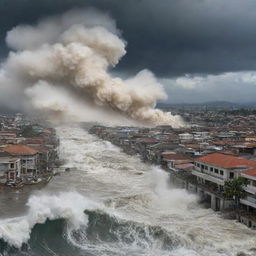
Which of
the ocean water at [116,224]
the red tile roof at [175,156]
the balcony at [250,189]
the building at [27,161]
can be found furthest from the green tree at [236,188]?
the building at [27,161]

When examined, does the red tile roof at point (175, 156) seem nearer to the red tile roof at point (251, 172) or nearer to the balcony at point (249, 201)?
the red tile roof at point (251, 172)

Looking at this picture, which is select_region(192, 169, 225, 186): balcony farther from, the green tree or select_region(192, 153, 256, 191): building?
the green tree

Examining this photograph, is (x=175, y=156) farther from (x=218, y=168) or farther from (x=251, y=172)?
(x=251, y=172)

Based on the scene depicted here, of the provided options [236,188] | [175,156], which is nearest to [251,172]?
[236,188]

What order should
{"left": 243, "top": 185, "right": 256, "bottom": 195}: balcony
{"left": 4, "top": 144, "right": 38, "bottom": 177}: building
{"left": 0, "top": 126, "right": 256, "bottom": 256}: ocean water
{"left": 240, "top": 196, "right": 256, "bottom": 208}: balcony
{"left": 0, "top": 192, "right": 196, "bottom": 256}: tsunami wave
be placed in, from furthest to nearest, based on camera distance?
1. {"left": 4, "top": 144, "right": 38, "bottom": 177}: building
2. {"left": 243, "top": 185, "right": 256, "bottom": 195}: balcony
3. {"left": 240, "top": 196, "right": 256, "bottom": 208}: balcony
4. {"left": 0, "top": 126, "right": 256, "bottom": 256}: ocean water
5. {"left": 0, "top": 192, "right": 196, "bottom": 256}: tsunami wave

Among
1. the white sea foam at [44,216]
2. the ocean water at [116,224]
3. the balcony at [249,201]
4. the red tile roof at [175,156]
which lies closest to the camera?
the ocean water at [116,224]

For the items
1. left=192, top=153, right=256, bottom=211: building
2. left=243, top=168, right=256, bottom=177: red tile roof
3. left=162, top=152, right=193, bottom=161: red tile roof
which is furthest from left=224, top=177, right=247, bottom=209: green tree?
left=162, top=152, right=193, bottom=161: red tile roof

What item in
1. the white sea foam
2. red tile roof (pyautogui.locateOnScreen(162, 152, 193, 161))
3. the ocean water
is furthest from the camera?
red tile roof (pyautogui.locateOnScreen(162, 152, 193, 161))

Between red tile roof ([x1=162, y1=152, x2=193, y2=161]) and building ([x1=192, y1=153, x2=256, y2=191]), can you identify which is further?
red tile roof ([x1=162, y1=152, x2=193, y2=161])
